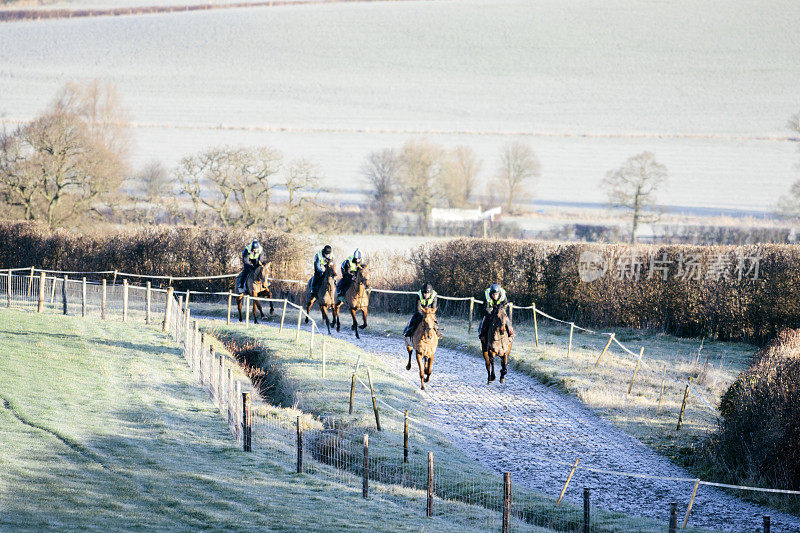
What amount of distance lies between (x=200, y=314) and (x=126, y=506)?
21.4 metres

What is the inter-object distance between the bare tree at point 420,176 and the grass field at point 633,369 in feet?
107

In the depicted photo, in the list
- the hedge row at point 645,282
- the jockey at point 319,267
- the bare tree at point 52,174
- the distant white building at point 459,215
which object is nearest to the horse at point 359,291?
the jockey at point 319,267

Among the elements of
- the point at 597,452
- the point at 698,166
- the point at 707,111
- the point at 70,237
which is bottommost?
the point at 597,452

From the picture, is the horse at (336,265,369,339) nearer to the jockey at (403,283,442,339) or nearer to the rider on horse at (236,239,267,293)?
the rider on horse at (236,239,267,293)

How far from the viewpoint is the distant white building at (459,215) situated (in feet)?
222

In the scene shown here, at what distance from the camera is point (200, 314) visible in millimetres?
32375

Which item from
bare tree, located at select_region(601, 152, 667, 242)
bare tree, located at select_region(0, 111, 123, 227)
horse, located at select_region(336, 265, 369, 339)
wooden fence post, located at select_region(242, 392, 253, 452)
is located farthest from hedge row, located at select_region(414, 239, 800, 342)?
bare tree, located at select_region(601, 152, 667, 242)

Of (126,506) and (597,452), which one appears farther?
(597,452)

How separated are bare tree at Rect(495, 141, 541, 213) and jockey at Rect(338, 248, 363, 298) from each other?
56.6m

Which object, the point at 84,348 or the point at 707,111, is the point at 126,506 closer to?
the point at 84,348

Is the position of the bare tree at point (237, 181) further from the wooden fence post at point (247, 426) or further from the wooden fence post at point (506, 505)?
the wooden fence post at point (506, 505)

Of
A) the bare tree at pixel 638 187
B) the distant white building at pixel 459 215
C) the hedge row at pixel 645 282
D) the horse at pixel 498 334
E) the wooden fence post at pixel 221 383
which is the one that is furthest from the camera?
the distant white building at pixel 459 215

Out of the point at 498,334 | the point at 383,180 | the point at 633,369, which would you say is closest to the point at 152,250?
the point at 633,369

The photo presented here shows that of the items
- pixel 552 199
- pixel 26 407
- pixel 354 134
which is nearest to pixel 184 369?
pixel 26 407
